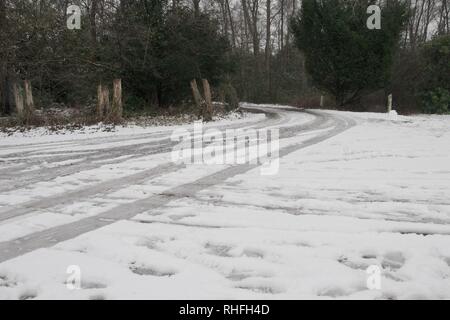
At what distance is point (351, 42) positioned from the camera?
76.1 feet

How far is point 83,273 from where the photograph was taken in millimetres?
3400

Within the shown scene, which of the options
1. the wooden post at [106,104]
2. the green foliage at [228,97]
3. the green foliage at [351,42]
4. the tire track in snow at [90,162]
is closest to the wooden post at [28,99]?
the wooden post at [106,104]

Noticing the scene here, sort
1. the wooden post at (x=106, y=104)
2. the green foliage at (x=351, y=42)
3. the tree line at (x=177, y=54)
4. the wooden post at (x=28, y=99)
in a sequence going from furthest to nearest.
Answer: the green foliage at (x=351, y=42) < the tree line at (x=177, y=54) < the wooden post at (x=106, y=104) < the wooden post at (x=28, y=99)

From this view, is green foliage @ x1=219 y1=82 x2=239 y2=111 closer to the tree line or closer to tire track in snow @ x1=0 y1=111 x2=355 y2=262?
the tree line

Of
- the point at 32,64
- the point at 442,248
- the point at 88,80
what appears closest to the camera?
the point at 442,248

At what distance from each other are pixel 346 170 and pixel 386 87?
67.5 feet

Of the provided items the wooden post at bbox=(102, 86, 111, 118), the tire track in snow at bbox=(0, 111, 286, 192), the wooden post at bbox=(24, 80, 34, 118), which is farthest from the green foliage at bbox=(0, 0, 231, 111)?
the tire track in snow at bbox=(0, 111, 286, 192)

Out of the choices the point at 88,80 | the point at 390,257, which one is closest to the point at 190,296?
the point at 390,257

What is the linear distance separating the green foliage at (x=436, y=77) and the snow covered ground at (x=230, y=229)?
16.2m

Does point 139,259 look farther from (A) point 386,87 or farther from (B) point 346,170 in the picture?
(A) point 386,87

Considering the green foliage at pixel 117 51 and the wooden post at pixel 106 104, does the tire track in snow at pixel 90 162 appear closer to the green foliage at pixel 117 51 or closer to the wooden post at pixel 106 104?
the wooden post at pixel 106 104

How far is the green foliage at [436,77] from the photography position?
21.8 metres

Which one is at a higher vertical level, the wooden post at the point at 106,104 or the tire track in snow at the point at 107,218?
the wooden post at the point at 106,104

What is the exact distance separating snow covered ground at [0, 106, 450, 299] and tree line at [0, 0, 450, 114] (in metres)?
9.84
